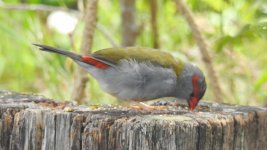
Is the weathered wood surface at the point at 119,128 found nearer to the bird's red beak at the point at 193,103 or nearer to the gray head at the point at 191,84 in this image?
the bird's red beak at the point at 193,103

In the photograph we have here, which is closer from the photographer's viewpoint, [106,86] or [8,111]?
[8,111]

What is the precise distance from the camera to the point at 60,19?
623 cm

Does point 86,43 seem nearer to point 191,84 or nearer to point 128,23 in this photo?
point 128,23

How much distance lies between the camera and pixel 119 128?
2.81 metres

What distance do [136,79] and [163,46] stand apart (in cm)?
303

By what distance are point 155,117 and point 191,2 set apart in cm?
235

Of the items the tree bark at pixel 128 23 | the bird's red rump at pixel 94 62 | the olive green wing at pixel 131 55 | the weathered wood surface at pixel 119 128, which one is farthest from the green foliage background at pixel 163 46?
the weathered wood surface at pixel 119 128

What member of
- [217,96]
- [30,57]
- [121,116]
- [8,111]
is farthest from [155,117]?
[30,57]

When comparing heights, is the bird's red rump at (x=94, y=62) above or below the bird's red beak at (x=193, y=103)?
above

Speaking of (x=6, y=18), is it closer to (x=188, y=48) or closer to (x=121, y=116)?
(x=188, y=48)

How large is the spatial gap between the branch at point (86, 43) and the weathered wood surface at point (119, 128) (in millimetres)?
1646

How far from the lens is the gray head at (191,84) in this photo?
12.3 feet

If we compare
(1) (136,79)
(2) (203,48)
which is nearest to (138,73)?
(1) (136,79)

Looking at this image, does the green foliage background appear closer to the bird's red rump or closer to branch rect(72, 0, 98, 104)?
branch rect(72, 0, 98, 104)
